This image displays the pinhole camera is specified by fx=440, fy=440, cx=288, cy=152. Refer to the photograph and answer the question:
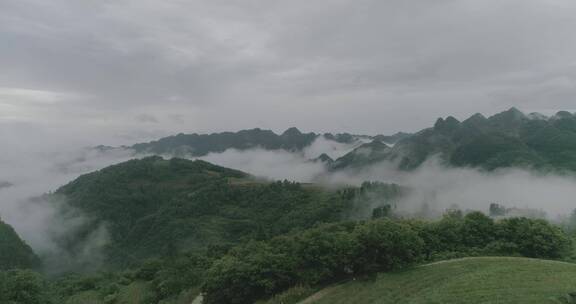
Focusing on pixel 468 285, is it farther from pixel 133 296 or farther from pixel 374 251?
pixel 133 296

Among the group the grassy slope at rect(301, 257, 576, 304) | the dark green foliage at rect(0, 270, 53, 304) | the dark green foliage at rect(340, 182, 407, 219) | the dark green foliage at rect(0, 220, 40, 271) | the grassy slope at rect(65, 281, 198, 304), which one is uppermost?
the grassy slope at rect(301, 257, 576, 304)

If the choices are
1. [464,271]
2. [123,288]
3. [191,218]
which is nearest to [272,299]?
[464,271]

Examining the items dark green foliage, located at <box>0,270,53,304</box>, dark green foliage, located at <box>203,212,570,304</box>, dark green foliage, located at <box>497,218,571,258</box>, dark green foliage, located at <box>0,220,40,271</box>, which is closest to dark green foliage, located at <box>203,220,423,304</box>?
dark green foliage, located at <box>203,212,570,304</box>

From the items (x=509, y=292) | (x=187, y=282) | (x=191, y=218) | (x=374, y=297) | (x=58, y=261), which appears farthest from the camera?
(x=191, y=218)

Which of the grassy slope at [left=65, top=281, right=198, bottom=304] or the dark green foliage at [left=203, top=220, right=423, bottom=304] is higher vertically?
the dark green foliage at [left=203, top=220, right=423, bottom=304]

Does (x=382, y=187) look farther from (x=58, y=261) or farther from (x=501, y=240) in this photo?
(x=501, y=240)

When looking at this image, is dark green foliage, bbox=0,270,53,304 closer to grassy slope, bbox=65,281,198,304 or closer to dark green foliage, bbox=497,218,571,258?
grassy slope, bbox=65,281,198,304

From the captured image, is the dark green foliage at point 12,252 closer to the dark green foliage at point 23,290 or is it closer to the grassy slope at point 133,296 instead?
the grassy slope at point 133,296
